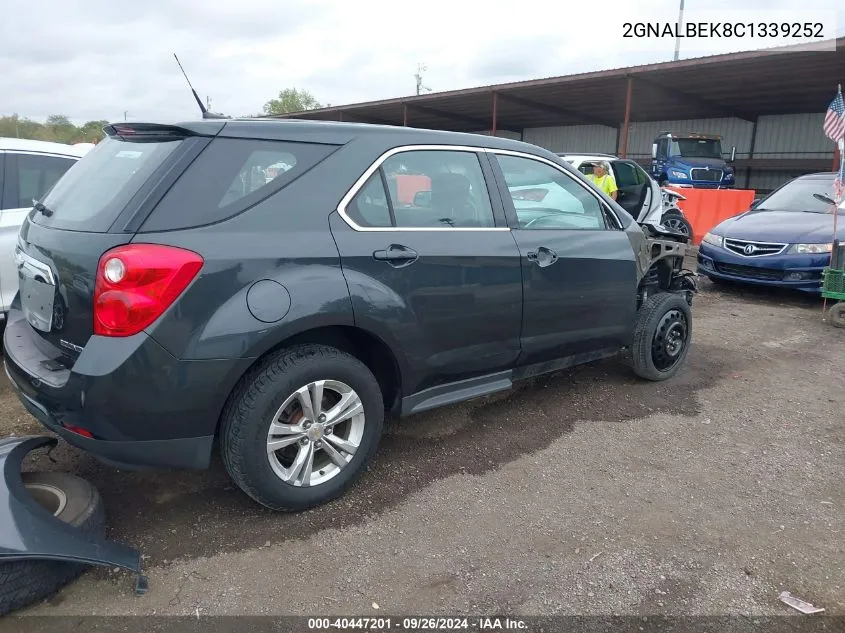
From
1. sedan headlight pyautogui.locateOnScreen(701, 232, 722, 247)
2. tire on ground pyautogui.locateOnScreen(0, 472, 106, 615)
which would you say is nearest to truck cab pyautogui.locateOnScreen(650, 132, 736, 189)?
sedan headlight pyautogui.locateOnScreen(701, 232, 722, 247)

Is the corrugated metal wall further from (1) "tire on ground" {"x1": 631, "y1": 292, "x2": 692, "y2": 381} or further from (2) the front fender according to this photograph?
(2) the front fender

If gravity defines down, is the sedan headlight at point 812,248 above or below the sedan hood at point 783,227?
below

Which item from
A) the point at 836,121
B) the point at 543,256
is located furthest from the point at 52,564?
the point at 836,121

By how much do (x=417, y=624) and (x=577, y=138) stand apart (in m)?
29.7

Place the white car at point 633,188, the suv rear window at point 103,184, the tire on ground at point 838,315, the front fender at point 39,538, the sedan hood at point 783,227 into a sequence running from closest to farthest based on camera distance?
the front fender at point 39,538 → the suv rear window at point 103,184 → the tire on ground at point 838,315 → the sedan hood at point 783,227 → the white car at point 633,188

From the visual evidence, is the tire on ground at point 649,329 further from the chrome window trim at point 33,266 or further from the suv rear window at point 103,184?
the chrome window trim at point 33,266

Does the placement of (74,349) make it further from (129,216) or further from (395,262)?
(395,262)

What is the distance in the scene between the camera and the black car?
2387 millimetres

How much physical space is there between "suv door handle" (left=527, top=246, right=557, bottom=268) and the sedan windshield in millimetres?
6587

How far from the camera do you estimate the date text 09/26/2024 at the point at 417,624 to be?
2250mm

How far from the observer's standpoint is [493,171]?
3498 mm

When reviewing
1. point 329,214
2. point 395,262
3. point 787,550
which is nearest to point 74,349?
point 329,214

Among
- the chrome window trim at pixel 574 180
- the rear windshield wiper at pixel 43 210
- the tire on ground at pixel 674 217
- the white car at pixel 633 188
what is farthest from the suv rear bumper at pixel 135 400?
the tire on ground at pixel 674 217

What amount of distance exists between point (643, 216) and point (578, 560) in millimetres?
8208
